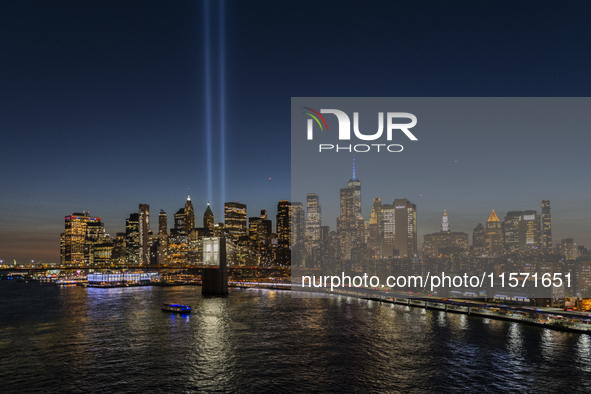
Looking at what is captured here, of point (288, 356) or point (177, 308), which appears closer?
point (288, 356)

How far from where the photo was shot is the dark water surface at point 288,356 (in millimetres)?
28094

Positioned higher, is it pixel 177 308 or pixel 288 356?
pixel 288 356

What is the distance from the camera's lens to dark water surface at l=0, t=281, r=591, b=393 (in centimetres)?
2809

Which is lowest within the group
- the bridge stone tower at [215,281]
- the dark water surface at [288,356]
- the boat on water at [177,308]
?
the bridge stone tower at [215,281]

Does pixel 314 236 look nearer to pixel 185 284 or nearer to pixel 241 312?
pixel 185 284

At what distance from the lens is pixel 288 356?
3534 centimetres

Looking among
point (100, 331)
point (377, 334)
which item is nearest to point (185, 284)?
point (100, 331)

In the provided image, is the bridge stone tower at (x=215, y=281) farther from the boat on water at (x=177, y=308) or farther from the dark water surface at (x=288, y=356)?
the dark water surface at (x=288, y=356)

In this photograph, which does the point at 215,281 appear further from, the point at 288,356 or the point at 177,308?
the point at 288,356

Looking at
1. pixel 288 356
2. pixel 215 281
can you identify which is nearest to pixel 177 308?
pixel 288 356

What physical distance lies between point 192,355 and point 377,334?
832 inches

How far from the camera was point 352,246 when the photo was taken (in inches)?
5846

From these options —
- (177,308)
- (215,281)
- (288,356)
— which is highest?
(288,356)

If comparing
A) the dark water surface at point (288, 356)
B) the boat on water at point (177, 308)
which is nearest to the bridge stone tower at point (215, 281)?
the boat on water at point (177, 308)
